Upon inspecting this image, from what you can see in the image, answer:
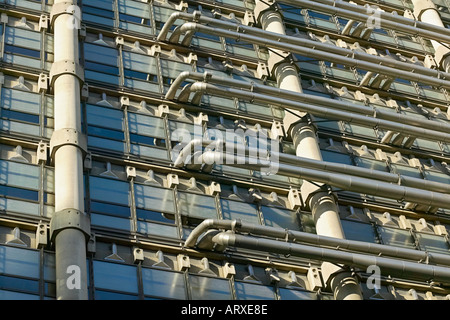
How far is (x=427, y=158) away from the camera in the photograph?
4644 cm

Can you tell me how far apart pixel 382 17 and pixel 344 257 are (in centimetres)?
2028

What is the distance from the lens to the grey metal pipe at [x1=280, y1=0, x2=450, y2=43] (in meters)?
50.8

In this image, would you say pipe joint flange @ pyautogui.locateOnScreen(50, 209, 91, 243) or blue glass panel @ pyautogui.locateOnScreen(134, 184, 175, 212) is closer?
pipe joint flange @ pyautogui.locateOnScreen(50, 209, 91, 243)

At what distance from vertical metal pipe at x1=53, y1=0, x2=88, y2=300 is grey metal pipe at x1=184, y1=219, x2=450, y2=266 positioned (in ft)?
15.8

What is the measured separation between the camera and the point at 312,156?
41812 millimetres

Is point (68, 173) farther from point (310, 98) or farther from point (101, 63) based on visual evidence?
point (310, 98)

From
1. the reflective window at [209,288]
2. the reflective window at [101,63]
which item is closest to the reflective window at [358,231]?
the reflective window at [209,288]

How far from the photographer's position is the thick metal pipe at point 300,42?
152 ft

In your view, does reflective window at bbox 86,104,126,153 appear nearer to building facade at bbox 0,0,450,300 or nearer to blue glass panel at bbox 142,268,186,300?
building facade at bbox 0,0,450,300

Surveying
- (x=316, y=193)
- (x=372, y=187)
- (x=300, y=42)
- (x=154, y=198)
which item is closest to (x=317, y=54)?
(x=300, y=42)

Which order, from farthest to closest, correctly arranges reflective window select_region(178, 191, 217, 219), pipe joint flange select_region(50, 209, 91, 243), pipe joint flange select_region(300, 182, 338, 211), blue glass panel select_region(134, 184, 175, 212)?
pipe joint flange select_region(300, 182, 338, 211) < reflective window select_region(178, 191, 217, 219) < blue glass panel select_region(134, 184, 175, 212) < pipe joint flange select_region(50, 209, 91, 243)

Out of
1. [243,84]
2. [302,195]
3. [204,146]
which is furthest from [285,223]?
[243,84]

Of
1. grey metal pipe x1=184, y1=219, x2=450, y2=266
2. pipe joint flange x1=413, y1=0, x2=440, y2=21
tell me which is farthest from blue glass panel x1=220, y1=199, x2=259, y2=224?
pipe joint flange x1=413, y1=0, x2=440, y2=21
